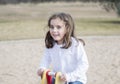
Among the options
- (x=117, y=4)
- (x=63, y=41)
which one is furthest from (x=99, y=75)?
(x=117, y=4)

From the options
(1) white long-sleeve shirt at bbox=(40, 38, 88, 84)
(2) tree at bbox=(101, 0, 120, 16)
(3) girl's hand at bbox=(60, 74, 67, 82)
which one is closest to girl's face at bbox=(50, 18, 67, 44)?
(1) white long-sleeve shirt at bbox=(40, 38, 88, 84)

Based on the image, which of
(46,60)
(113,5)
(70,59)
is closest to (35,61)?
(46,60)

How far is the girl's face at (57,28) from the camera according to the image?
162 inches

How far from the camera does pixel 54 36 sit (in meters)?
4.14

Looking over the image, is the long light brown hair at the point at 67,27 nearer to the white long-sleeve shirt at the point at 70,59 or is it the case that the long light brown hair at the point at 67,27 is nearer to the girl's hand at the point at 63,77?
the white long-sleeve shirt at the point at 70,59

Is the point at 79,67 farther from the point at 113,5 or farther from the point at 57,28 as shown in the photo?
the point at 113,5

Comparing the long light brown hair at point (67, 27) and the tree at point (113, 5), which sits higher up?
the long light brown hair at point (67, 27)

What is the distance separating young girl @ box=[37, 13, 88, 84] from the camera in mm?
4102

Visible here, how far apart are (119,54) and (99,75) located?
254 centimetres

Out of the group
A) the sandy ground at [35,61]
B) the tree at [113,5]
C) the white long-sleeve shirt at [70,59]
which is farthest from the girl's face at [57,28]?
the tree at [113,5]

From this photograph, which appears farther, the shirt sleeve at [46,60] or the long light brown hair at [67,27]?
the shirt sleeve at [46,60]

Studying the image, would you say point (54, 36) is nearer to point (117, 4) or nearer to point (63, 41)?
point (63, 41)

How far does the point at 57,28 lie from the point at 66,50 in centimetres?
24

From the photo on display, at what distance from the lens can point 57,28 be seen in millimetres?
4129
